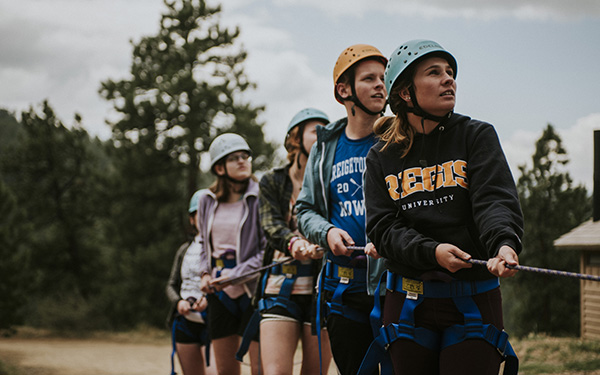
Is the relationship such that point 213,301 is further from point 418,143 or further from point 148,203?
point 148,203

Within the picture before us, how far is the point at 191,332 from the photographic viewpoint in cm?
656

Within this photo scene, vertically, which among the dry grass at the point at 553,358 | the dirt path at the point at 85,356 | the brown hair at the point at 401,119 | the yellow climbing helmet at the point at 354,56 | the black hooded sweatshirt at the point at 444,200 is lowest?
the dirt path at the point at 85,356

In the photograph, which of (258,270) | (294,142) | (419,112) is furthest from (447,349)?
(294,142)

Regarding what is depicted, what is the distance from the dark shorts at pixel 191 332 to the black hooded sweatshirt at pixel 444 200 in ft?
13.7

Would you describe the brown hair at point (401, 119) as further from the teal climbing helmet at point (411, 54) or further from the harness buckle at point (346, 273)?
the harness buckle at point (346, 273)

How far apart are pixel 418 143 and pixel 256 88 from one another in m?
25.5

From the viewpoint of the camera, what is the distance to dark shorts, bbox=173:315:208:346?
6.54m

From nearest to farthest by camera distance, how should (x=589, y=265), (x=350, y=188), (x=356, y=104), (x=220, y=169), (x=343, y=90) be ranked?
(x=350, y=188) → (x=356, y=104) → (x=343, y=90) → (x=220, y=169) → (x=589, y=265)

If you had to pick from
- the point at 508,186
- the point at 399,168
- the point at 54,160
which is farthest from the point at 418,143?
the point at 54,160

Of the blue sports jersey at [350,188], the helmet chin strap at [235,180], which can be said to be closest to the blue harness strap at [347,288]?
the blue sports jersey at [350,188]

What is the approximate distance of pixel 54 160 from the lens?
2980 centimetres

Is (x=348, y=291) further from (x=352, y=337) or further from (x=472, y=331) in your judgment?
(x=472, y=331)

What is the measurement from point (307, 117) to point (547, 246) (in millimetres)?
25312

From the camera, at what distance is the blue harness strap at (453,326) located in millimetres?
2441
